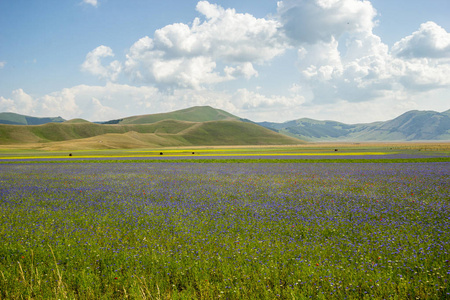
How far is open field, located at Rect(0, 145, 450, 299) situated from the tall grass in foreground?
4cm

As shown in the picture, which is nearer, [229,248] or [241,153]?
[229,248]

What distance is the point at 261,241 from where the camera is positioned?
9336 millimetres

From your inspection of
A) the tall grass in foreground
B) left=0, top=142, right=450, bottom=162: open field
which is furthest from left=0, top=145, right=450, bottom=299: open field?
left=0, top=142, right=450, bottom=162: open field

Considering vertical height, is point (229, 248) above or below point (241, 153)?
below

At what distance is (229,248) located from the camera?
9008mm

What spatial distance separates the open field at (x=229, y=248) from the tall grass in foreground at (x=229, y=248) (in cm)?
4

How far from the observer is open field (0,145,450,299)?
6.79 m

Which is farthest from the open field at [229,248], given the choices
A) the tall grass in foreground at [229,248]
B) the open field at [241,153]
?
the open field at [241,153]

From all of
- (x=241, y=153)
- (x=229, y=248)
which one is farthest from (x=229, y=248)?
(x=241, y=153)

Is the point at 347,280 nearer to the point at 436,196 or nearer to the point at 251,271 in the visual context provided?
the point at 251,271

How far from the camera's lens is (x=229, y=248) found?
9.01 metres

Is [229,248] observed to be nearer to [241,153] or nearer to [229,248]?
[229,248]

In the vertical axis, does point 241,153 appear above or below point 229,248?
above

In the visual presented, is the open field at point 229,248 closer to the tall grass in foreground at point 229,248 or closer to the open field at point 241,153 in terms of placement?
the tall grass in foreground at point 229,248
